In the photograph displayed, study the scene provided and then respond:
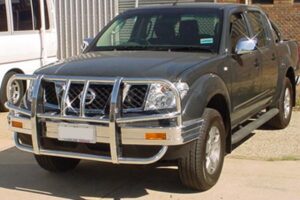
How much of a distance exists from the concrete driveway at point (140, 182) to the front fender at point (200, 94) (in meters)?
0.84

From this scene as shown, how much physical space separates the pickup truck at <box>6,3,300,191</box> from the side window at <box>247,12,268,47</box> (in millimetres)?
438

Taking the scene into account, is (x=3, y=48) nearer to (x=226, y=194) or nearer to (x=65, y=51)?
(x=226, y=194)

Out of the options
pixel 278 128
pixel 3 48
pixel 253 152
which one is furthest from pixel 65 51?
pixel 253 152

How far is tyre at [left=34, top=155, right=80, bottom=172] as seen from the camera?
20.6 ft

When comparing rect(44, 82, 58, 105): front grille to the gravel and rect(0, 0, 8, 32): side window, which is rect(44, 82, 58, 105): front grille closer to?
the gravel

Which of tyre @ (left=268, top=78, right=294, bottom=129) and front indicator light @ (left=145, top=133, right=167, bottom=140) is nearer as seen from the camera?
front indicator light @ (left=145, top=133, right=167, bottom=140)

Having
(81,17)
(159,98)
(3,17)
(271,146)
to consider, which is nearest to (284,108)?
(271,146)

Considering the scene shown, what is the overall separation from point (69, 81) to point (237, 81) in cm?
201

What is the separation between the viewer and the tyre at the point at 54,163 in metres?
6.27

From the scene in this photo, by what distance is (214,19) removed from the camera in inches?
263

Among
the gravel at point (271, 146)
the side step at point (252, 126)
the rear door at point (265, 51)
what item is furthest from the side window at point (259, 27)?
the gravel at point (271, 146)

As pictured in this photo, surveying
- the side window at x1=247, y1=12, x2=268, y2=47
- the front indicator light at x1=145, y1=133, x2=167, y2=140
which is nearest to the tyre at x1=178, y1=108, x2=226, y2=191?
the front indicator light at x1=145, y1=133, x2=167, y2=140

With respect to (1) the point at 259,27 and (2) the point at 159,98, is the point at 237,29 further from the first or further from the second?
(2) the point at 159,98

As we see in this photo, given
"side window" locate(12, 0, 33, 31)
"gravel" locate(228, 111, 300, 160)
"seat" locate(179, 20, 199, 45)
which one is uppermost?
"seat" locate(179, 20, 199, 45)
